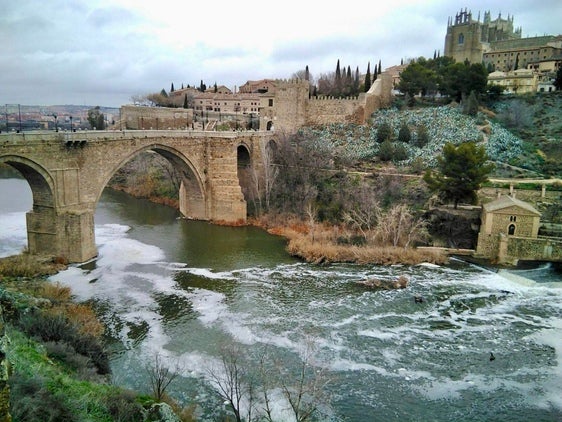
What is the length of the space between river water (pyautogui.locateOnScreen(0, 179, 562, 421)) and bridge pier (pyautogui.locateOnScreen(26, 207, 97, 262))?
3.02 feet

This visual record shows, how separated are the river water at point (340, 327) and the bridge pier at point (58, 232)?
3.02ft

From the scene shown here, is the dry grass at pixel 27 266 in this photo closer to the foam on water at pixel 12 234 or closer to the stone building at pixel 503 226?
the foam on water at pixel 12 234

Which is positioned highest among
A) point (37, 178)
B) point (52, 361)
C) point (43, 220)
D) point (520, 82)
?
point (520, 82)

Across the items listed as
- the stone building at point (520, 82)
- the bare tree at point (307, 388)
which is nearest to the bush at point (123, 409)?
the bare tree at point (307, 388)

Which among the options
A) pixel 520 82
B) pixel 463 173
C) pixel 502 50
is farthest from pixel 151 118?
pixel 502 50

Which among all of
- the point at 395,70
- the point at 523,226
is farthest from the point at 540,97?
the point at 395,70

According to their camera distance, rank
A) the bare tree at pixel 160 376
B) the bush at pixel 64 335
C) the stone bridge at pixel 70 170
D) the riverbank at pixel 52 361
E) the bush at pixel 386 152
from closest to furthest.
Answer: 1. the riverbank at pixel 52 361
2. the bare tree at pixel 160 376
3. the bush at pixel 64 335
4. the stone bridge at pixel 70 170
5. the bush at pixel 386 152

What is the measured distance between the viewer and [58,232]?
712 inches

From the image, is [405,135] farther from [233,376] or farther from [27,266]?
[233,376]

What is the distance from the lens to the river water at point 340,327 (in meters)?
10.6

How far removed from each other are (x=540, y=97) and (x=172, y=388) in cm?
4006

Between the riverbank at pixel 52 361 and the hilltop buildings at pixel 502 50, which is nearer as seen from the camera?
the riverbank at pixel 52 361

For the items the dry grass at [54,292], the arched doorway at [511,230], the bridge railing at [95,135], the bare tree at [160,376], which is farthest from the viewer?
the arched doorway at [511,230]

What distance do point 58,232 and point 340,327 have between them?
465 inches
